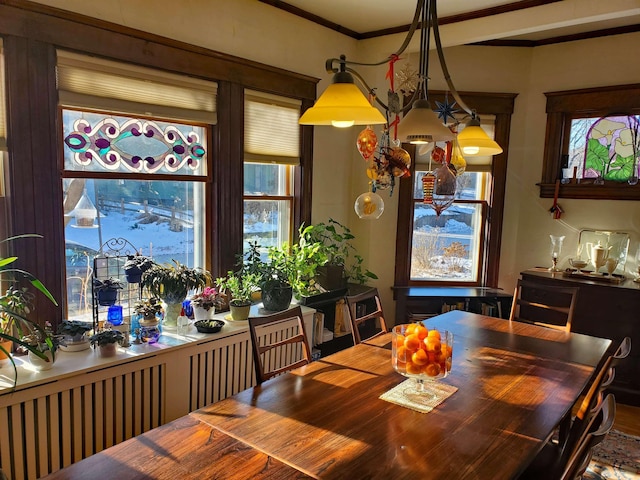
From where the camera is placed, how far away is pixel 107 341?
2.39 meters

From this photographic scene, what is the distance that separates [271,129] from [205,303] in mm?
1385

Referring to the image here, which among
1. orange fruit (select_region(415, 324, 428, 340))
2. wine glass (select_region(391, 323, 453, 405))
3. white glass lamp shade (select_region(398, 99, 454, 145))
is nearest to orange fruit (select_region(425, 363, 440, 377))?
wine glass (select_region(391, 323, 453, 405))

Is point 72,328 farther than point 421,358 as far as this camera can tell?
Yes

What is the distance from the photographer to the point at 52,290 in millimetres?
2496

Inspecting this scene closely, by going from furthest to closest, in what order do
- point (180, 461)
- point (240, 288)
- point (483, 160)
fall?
point (483, 160) < point (240, 288) < point (180, 461)

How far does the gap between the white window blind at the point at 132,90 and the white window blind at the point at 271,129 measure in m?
0.34

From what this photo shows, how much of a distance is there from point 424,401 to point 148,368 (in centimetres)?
147

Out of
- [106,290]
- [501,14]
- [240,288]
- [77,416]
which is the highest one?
[501,14]

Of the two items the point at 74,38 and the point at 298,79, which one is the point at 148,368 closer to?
the point at 74,38

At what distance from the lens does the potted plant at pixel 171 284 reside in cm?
273

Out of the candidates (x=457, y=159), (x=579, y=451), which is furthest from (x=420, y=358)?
(x=457, y=159)

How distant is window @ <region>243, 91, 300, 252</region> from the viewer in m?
3.44

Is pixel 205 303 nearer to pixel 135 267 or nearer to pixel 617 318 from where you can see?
pixel 135 267

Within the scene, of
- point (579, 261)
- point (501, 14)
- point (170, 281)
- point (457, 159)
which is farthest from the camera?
point (579, 261)
